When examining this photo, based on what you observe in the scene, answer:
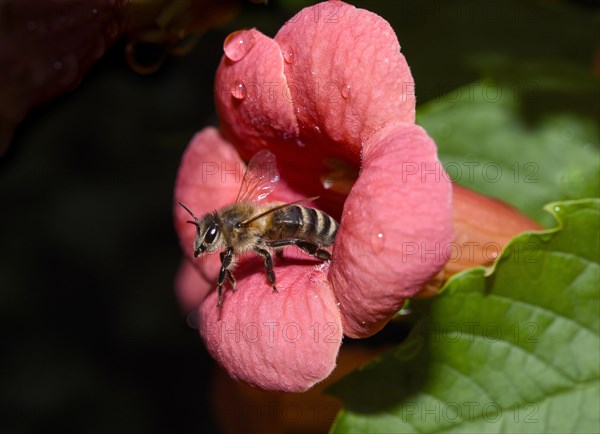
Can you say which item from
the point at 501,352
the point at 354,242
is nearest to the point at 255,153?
the point at 354,242

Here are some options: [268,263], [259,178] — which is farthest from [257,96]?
[268,263]

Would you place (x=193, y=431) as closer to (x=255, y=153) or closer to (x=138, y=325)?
(x=138, y=325)

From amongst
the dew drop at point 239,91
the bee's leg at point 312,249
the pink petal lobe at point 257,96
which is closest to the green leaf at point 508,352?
the bee's leg at point 312,249

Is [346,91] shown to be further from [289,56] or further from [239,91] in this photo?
[239,91]

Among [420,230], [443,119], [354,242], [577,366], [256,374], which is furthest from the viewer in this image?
[443,119]

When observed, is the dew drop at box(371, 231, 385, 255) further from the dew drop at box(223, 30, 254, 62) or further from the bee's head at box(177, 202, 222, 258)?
the dew drop at box(223, 30, 254, 62)

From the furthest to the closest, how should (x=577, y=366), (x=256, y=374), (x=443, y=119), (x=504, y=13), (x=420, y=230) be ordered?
(x=504, y=13) → (x=443, y=119) → (x=577, y=366) → (x=256, y=374) → (x=420, y=230)

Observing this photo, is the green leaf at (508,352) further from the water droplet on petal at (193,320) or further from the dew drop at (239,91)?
the dew drop at (239,91)
